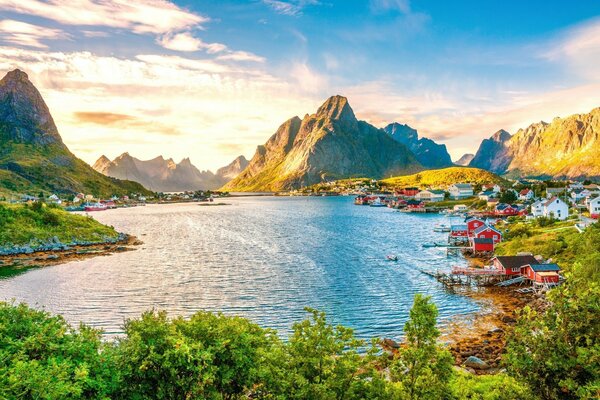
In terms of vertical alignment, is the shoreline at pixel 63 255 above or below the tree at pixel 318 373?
below

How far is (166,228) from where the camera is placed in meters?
162

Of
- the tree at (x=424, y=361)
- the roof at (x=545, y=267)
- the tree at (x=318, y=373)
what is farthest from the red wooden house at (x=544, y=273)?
the tree at (x=318, y=373)

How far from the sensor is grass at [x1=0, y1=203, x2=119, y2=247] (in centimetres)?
10222

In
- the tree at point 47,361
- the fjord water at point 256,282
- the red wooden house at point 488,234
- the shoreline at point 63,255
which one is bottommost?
the fjord water at point 256,282

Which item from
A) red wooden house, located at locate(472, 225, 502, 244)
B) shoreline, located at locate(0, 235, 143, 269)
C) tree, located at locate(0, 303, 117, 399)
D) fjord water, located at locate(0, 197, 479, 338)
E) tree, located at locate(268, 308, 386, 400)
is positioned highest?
tree, located at locate(0, 303, 117, 399)

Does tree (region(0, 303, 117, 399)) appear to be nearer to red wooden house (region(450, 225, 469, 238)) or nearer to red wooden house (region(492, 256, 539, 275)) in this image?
red wooden house (region(492, 256, 539, 275))

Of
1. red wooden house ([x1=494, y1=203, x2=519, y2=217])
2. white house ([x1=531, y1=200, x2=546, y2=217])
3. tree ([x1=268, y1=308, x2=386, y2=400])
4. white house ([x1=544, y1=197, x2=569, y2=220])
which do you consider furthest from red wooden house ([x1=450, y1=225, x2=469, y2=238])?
tree ([x1=268, y1=308, x2=386, y2=400])

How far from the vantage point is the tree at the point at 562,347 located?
56.1 ft

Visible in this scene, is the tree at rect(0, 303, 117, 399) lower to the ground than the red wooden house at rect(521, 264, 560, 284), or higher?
higher

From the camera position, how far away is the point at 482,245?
10025cm

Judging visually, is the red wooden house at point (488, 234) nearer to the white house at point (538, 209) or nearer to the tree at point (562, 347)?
the white house at point (538, 209)

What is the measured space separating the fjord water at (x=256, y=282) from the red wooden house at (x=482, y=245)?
7788mm

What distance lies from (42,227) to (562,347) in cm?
12137

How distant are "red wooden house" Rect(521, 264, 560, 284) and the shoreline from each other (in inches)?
3610
